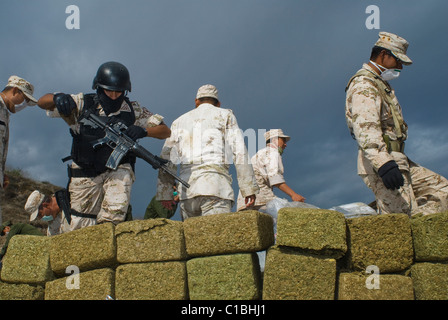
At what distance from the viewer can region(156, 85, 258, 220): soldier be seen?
13.7 ft

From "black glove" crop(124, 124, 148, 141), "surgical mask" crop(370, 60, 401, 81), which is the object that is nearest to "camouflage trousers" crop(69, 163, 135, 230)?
"black glove" crop(124, 124, 148, 141)

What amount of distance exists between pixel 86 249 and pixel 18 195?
1670 cm

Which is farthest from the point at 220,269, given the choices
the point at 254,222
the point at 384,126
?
the point at 384,126

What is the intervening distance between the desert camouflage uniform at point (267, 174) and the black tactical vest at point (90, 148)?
2456 millimetres

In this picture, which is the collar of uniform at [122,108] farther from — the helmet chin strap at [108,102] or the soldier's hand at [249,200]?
the soldier's hand at [249,200]

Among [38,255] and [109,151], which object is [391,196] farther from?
[38,255]

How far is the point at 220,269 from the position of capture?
11.4 feet

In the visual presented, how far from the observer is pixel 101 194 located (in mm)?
4512

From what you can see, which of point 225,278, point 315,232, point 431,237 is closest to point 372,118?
point 431,237

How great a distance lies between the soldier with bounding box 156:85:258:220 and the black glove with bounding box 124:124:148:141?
36cm

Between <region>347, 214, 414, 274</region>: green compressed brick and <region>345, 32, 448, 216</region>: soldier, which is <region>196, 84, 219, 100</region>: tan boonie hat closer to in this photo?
<region>345, 32, 448, 216</region>: soldier

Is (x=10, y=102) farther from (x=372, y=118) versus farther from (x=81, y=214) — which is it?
(x=372, y=118)
